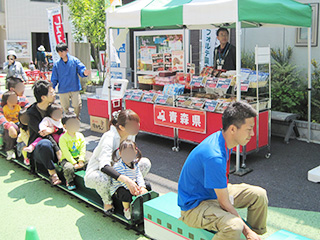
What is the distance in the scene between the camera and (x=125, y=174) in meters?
3.74

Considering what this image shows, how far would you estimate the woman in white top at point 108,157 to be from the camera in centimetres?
372

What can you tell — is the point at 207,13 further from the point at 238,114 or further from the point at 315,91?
the point at 315,91

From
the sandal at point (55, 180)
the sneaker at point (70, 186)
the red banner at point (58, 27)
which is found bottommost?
the sneaker at point (70, 186)

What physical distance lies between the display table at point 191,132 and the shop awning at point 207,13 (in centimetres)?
155

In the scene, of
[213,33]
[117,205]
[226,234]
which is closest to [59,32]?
[213,33]

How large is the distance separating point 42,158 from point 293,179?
11.6 ft

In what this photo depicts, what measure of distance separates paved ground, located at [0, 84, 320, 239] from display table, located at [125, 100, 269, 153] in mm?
309

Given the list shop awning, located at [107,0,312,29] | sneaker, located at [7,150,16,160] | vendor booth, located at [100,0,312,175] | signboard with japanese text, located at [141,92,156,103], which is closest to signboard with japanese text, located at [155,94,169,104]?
vendor booth, located at [100,0,312,175]

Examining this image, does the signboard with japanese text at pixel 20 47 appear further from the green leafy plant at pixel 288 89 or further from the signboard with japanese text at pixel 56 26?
the green leafy plant at pixel 288 89

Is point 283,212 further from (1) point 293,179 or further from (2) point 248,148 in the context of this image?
(2) point 248,148

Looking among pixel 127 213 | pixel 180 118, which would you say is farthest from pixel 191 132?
pixel 127 213

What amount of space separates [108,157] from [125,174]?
10.1 inches

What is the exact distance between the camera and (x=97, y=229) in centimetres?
389

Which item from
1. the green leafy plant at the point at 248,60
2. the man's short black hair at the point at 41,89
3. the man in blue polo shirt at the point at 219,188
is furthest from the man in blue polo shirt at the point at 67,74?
the man in blue polo shirt at the point at 219,188
